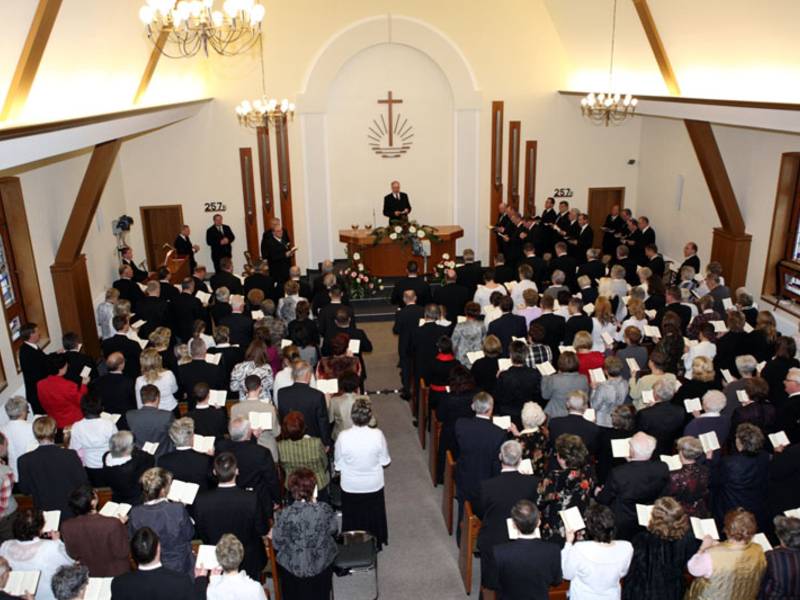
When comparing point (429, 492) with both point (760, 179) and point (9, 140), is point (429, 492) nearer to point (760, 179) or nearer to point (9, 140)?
point (9, 140)

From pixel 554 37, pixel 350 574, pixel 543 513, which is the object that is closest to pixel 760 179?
pixel 554 37

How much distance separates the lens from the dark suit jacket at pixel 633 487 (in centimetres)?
504

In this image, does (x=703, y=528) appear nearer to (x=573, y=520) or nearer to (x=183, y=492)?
(x=573, y=520)

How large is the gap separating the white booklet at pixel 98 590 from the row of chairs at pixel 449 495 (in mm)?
2593

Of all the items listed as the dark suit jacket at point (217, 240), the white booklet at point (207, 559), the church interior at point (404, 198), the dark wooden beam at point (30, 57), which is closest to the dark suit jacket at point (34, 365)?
the church interior at point (404, 198)

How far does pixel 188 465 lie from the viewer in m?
5.28

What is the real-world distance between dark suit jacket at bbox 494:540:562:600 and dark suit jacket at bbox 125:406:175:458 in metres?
3.14

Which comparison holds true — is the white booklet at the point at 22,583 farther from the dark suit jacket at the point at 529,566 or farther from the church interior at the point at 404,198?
the dark suit jacket at the point at 529,566

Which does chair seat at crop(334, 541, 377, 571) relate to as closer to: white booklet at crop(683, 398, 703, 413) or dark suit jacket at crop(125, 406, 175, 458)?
dark suit jacket at crop(125, 406, 175, 458)

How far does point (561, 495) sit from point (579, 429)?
0.86 meters

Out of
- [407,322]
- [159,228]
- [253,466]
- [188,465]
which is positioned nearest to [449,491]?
[253,466]

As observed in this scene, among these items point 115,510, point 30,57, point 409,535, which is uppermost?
point 30,57

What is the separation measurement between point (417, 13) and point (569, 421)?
10513 millimetres

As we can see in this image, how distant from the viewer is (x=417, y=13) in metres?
13.8
